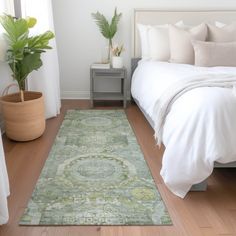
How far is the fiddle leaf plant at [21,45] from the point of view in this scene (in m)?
2.49

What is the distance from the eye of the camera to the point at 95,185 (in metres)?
2.00

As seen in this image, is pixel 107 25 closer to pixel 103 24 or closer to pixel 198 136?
pixel 103 24

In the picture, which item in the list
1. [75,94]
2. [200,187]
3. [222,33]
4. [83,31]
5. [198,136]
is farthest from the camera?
[75,94]

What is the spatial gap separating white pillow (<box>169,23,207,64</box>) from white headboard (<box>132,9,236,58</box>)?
591 mm

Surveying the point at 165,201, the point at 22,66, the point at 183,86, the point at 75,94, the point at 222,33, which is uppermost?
the point at 222,33

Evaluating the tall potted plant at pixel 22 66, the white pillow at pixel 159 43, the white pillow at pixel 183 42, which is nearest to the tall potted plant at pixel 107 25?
the white pillow at pixel 159 43

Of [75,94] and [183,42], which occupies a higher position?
[183,42]

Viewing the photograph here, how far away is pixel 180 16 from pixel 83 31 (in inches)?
53.4

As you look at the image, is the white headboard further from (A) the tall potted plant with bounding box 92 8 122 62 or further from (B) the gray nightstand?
(B) the gray nightstand

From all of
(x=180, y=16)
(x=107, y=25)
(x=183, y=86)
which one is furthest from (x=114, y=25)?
(x=183, y=86)

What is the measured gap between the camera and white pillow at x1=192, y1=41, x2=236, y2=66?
3023mm

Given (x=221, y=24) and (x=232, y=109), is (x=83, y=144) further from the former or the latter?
(x=221, y=24)

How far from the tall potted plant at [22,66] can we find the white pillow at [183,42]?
1426 millimetres

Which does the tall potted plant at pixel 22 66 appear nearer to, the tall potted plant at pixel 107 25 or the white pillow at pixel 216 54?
the tall potted plant at pixel 107 25
